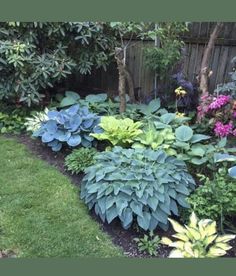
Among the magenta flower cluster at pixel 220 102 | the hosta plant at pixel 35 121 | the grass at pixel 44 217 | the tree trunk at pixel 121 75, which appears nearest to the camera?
the grass at pixel 44 217

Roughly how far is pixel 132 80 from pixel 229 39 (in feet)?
4.74

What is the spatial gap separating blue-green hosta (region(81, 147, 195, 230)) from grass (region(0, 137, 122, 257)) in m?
0.17

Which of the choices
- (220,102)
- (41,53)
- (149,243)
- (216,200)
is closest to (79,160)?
(149,243)

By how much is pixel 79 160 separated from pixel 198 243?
1640 millimetres

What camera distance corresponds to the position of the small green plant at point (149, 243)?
282cm

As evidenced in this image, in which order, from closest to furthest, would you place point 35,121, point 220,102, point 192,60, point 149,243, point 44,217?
point 149,243 → point 44,217 → point 220,102 → point 35,121 → point 192,60

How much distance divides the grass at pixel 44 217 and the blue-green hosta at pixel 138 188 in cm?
17

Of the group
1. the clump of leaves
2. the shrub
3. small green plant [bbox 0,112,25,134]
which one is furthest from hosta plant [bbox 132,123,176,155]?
small green plant [bbox 0,112,25,134]

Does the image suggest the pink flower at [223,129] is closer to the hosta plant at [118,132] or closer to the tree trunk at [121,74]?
the hosta plant at [118,132]

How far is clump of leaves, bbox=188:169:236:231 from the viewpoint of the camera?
299 centimetres

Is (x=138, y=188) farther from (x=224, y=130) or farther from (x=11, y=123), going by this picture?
(x=11, y=123)

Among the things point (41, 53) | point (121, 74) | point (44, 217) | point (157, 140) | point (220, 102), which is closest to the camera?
point (44, 217)

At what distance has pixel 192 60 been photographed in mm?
5309

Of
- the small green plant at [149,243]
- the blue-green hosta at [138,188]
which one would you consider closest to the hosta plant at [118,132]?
the blue-green hosta at [138,188]
